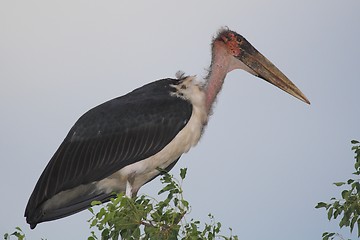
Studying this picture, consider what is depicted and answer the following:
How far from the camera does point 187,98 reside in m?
9.29

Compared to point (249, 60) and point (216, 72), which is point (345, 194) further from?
point (249, 60)

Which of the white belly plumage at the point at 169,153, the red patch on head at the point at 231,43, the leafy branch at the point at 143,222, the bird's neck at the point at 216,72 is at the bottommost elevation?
the leafy branch at the point at 143,222

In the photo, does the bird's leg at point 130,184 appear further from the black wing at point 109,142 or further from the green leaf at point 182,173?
the green leaf at point 182,173

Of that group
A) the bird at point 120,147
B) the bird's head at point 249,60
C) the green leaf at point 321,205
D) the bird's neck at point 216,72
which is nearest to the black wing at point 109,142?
the bird at point 120,147

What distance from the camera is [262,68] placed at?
33.4 feet

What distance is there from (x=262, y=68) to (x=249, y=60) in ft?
0.69

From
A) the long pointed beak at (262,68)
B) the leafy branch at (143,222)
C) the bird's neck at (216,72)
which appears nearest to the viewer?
the leafy branch at (143,222)

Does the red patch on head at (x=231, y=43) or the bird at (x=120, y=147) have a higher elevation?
the red patch on head at (x=231, y=43)

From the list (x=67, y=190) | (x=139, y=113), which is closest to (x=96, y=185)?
(x=67, y=190)

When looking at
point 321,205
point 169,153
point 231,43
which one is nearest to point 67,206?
point 169,153

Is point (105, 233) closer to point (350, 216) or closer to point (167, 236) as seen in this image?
point (167, 236)

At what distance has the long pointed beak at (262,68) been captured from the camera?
33.3ft

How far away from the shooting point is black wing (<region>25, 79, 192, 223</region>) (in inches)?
349

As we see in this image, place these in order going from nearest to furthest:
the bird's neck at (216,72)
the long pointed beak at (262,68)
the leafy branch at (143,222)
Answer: the leafy branch at (143,222) → the bird's neck at (216,72) → the long pointed beak at (262,68)
